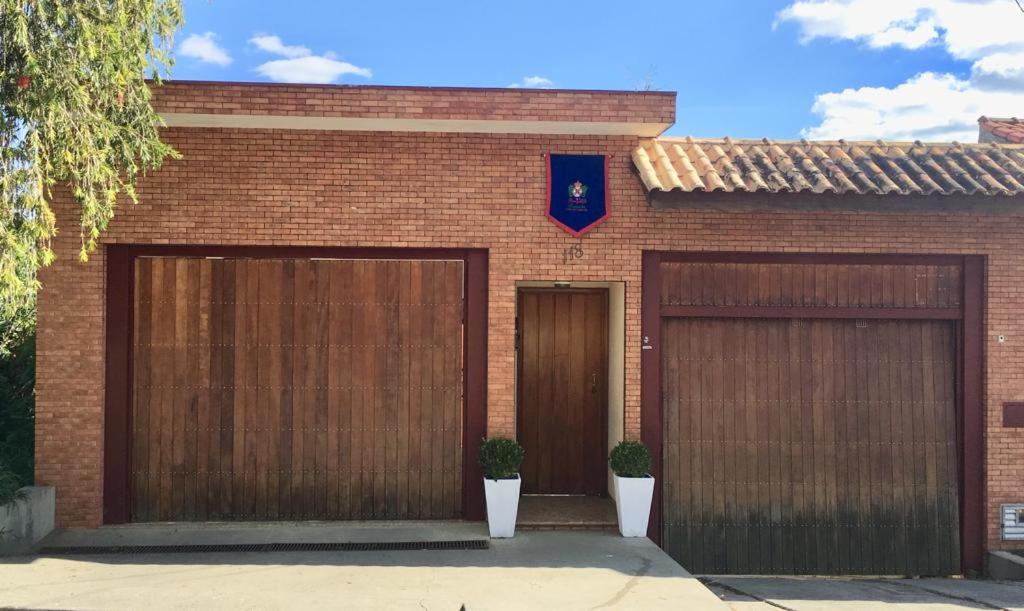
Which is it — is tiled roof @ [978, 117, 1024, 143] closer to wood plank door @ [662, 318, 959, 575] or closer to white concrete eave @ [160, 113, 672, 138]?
wood plank door @ [662, 318, 959, 575]

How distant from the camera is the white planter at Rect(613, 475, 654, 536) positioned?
811 cm

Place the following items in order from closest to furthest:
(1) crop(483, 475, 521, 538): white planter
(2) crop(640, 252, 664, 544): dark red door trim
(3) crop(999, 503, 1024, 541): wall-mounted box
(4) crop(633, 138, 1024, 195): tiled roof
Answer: (1) crop(483, 475, 521, 538): white planter
(4) crop(633, 138, 1024, 195): tiled roof
(2) crop(640, 252, 664, 544): dark red door trim
(3) crop(999, 503, 1024, 541): wall-mounted box

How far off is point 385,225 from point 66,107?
317cm

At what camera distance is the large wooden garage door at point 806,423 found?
8.87 m

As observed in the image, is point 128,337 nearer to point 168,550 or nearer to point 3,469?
point 3,469

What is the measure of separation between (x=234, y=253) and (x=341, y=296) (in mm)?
1267

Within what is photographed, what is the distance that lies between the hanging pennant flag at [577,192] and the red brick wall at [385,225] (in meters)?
0.11

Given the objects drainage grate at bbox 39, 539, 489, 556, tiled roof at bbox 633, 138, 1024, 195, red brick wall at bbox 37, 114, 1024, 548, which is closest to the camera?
drainage grate at bbox 39, 539, 489, 556

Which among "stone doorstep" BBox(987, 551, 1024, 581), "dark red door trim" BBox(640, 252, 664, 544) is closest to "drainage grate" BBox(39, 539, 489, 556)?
"dark red door trim" BBox(640, 252, 664, 544)

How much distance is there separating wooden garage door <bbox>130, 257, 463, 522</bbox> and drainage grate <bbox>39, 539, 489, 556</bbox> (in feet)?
2.80

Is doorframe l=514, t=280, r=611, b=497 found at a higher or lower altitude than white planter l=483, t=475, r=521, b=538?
higher

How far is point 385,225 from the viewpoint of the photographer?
27.7 ft

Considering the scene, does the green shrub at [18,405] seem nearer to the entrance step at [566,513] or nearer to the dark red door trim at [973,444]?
the entrance step at [566,513]

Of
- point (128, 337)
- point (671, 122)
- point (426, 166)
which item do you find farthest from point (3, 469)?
point (671, 122)
